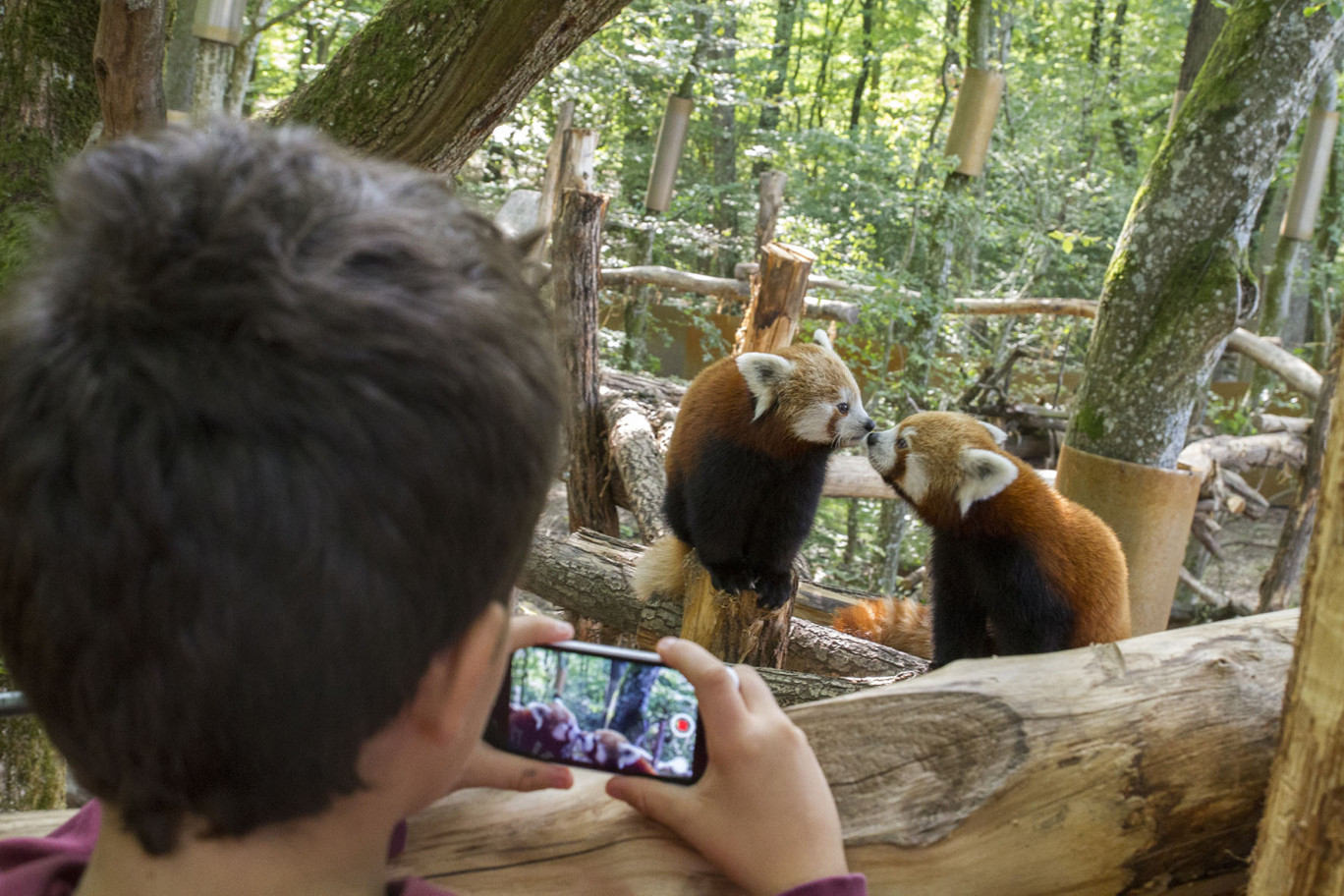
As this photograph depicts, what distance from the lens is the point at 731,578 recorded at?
2.62 m

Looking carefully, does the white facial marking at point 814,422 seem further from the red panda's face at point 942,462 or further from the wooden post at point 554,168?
the wooden post at point 554,168

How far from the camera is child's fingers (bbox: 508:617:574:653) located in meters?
0.83

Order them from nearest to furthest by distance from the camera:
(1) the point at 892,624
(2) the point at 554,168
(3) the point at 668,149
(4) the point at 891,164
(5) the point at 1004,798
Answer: (5) the point at 1004,798 < (1) the point at 892,624 < (2) the point at 554,168 < (3) the point at 668,149 < (4) the point at 891,164

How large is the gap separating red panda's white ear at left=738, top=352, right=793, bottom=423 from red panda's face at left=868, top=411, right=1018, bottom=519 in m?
0.27

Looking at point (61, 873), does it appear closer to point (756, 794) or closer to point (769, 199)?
point (756, 794)

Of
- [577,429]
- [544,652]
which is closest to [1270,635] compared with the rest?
[544,652]

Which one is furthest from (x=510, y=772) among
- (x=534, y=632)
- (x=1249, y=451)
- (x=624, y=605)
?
(x=1249, y=451)

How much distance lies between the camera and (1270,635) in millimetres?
1265

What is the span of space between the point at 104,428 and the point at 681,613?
259cm

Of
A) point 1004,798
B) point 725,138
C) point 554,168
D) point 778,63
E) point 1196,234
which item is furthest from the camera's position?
point 778,63

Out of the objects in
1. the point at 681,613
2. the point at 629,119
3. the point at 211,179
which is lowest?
the point at 681,613

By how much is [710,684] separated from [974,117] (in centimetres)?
456

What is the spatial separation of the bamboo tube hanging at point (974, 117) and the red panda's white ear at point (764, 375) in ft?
9.16

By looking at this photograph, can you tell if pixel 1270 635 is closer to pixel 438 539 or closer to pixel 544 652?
pixel 544 652
